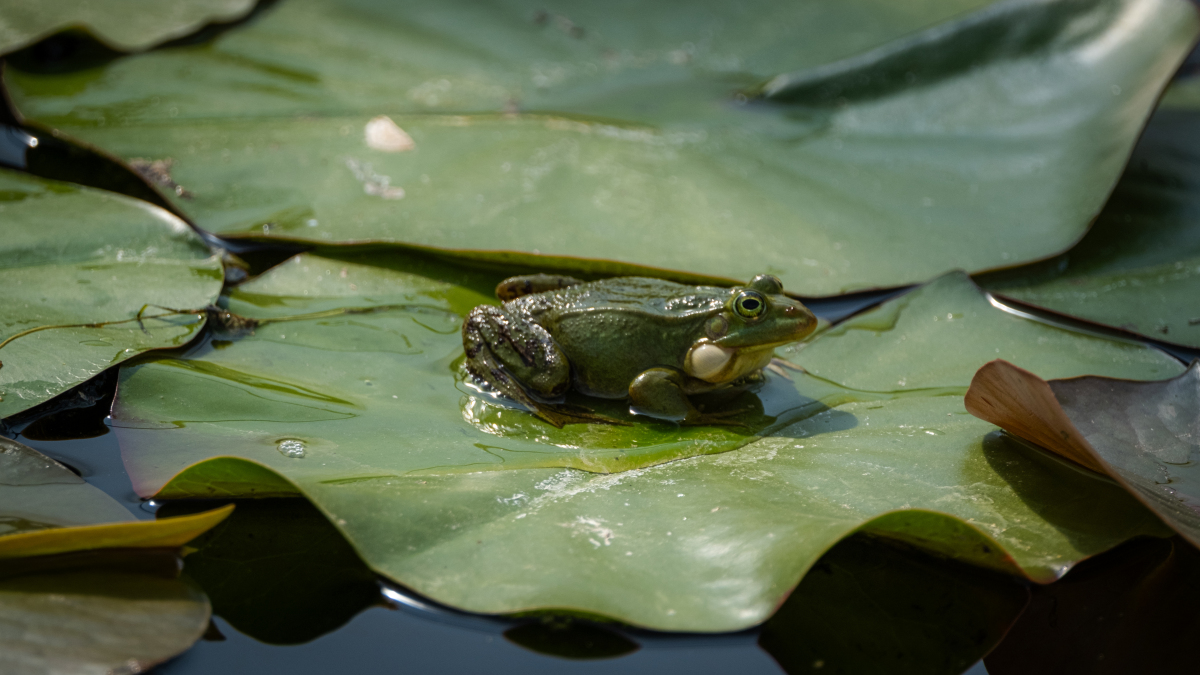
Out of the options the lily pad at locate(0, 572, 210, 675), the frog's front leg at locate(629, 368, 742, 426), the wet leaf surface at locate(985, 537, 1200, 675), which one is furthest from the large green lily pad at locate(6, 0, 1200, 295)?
the lily pad at locate(0, 572, 210, 675)

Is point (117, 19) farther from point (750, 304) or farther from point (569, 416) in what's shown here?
Result: point (750, 304)

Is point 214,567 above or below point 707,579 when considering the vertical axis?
below

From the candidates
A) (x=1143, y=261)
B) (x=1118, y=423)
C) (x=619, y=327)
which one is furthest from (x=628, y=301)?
(x=1143, y=261)

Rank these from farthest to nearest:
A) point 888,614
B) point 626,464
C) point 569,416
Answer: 1. point 569,416
2. point 626,464
3. point 888,614

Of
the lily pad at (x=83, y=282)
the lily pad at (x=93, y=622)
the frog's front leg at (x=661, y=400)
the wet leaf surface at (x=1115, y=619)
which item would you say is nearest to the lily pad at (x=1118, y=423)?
the wet leaf surface at (x=1115, y=619)

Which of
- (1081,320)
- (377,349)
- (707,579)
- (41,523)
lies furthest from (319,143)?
(1081,320)

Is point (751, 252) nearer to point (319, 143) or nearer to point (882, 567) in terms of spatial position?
point (882, 567)
